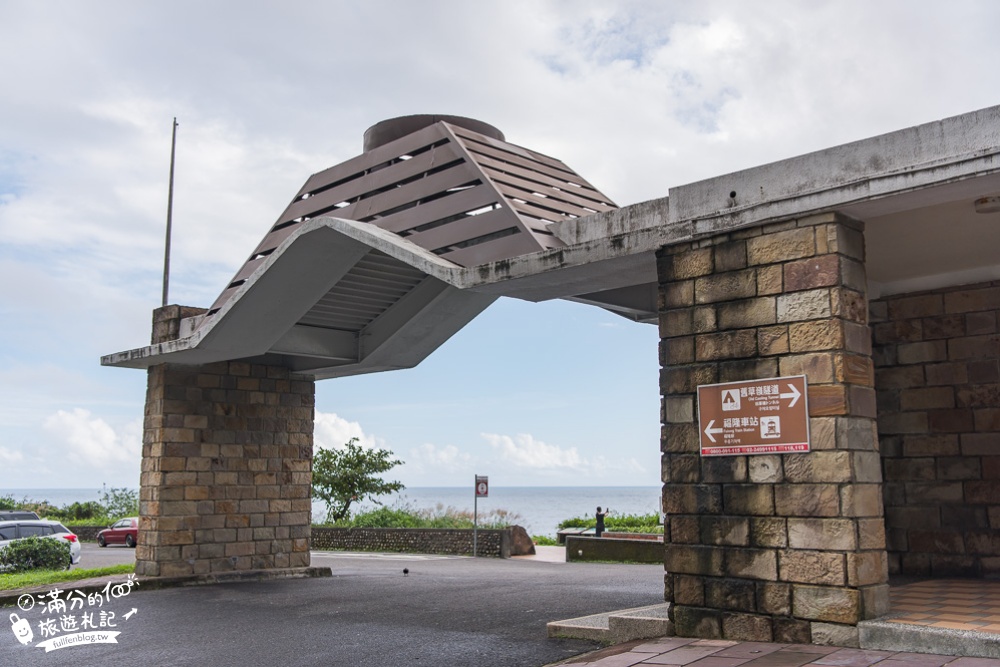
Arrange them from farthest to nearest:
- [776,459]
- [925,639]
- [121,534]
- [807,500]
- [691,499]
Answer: [121,534]
[691,499]
[776,459]
[807,500]
[925,639]

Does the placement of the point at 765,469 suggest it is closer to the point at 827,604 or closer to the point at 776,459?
the point at 776,459

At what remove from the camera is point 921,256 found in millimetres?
9055

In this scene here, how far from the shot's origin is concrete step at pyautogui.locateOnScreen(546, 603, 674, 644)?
775 centimetres

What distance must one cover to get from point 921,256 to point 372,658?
256 inches

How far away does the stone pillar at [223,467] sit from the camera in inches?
542

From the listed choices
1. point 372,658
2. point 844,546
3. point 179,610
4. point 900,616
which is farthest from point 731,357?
point 179,610

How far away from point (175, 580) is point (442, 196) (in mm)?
7450

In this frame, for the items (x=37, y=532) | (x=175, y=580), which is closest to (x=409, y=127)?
(x=175, y=580)

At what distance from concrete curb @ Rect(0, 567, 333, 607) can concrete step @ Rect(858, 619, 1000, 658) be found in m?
10.4

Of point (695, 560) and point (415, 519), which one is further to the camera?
point (415, 519)

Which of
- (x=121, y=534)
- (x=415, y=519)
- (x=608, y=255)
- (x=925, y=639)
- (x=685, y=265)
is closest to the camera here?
(x=925, y=639)

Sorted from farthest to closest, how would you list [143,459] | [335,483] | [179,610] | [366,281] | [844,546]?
[335,483]
[143,459]
[366,281]
[179,610]
[844,546]

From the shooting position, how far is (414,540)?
23.6 m

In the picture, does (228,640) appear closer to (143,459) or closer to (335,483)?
(143,459)
